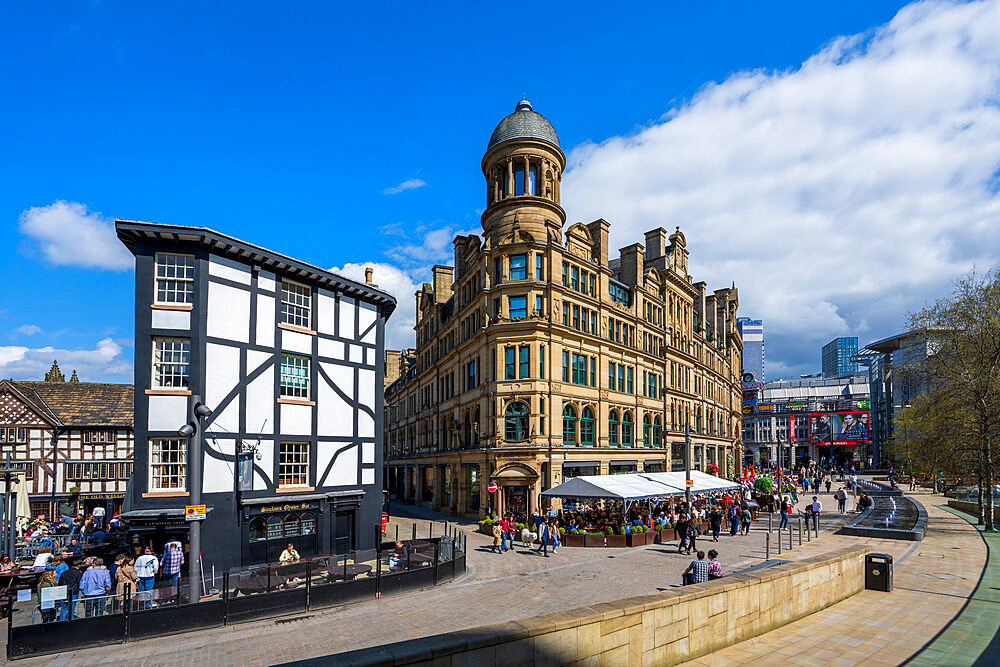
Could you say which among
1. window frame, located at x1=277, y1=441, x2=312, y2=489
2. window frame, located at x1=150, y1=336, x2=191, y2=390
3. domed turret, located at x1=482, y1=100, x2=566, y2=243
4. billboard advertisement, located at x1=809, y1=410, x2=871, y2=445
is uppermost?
domed turret, located at x1=482, y1=100, x2=566, y2=243

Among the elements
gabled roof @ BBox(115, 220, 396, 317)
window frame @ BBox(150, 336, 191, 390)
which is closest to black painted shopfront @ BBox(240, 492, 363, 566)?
window frame @ BBox(150, 336, 191, 390)

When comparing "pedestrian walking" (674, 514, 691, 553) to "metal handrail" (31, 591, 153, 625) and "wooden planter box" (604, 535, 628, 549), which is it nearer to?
"wooden planter box" (604, 535, 628, 549)

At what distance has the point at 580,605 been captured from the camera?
53.8 ft

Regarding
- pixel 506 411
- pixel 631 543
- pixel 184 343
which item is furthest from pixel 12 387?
pixel 631 543

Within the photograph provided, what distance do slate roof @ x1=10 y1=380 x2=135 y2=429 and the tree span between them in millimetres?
47510

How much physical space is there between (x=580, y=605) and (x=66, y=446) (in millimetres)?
38250

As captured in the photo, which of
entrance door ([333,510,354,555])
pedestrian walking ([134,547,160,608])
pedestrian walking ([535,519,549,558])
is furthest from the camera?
pedestrian walking ([535,519,549,558])

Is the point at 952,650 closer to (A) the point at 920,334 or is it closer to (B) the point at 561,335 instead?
(A) the point at 920,334

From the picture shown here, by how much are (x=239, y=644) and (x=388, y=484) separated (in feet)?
191

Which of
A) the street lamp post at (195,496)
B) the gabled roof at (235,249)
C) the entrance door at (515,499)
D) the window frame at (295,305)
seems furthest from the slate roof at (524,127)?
the street lamp post at (195,496)

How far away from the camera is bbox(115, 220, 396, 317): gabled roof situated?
788 inches

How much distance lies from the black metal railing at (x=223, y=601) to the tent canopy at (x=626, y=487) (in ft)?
30.7

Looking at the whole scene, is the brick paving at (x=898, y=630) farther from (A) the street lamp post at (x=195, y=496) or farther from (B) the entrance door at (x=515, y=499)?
(B) the entrance door at (x=515, y=499)

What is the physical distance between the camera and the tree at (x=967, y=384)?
28.6 m
